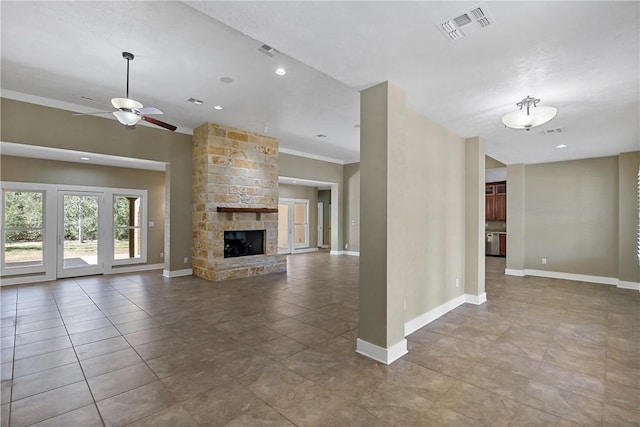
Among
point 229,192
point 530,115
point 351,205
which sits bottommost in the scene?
point 351,205

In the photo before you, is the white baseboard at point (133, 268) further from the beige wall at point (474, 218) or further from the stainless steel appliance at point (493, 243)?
the stainless steel appliance at point (493, 243)

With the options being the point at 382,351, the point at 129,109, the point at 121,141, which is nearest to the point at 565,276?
the point at 382,351

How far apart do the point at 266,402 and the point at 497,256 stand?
11.1 meters

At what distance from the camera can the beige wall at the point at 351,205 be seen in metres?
10.9

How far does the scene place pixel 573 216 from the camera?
7.01 m

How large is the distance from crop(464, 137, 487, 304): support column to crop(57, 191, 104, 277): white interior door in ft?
25.6

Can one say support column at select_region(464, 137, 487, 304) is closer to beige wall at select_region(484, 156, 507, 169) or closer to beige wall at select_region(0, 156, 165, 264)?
beige wall at select_region(484, 156, 507, 169)

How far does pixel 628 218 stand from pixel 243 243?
814 cm

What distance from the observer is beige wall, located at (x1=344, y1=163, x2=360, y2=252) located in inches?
431

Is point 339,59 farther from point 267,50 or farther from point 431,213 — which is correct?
point 431,213

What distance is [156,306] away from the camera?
464 centimetres


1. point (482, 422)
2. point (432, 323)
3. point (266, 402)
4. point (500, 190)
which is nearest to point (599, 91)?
point (432, 323)

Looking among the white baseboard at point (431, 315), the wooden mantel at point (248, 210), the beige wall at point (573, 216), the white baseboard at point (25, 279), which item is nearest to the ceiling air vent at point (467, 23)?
the white baseboard at point (431, 315)

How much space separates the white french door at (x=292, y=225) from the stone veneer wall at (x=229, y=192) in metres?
4.12
